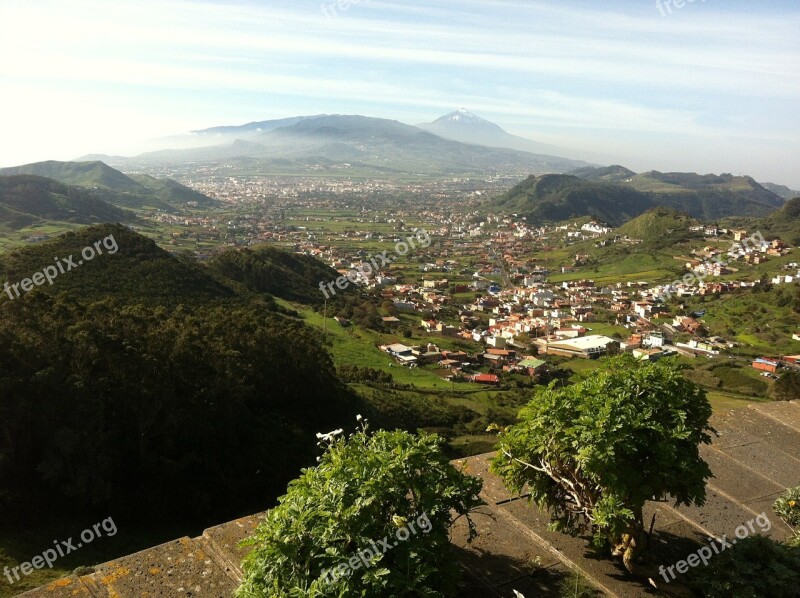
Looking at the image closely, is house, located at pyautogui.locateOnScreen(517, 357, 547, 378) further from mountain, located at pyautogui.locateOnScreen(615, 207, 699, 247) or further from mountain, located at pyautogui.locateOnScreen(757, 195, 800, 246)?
mountain, located at pyautogui.locateOnScreen(757, 195, 800, 246)

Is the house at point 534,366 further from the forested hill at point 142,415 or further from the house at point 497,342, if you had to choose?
the forested hill at point 142,415

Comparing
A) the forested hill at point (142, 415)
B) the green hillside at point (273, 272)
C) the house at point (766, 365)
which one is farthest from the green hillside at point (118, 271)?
the house at point (766, 365)

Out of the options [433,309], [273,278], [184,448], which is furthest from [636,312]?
[184,448]

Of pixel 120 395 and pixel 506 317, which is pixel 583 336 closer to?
pixel 506 317

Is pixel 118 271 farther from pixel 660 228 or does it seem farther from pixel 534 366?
pixel 660 228

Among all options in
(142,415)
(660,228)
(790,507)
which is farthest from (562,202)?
(790,507)

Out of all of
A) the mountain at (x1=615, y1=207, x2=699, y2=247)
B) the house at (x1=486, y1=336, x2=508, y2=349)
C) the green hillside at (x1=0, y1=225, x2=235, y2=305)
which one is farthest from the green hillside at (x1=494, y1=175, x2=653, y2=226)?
the green hillside at (x1=0, y1=225, x2=235, y2=305)

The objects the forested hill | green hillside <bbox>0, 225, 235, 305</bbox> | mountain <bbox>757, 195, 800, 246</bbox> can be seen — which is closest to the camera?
the forested hill

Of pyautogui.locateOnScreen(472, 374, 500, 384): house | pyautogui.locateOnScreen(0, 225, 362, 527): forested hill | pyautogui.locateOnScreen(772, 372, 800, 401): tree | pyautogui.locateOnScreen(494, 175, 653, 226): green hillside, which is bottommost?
pyautogui.locateOnScreen(472, 374, 500, 384): house
